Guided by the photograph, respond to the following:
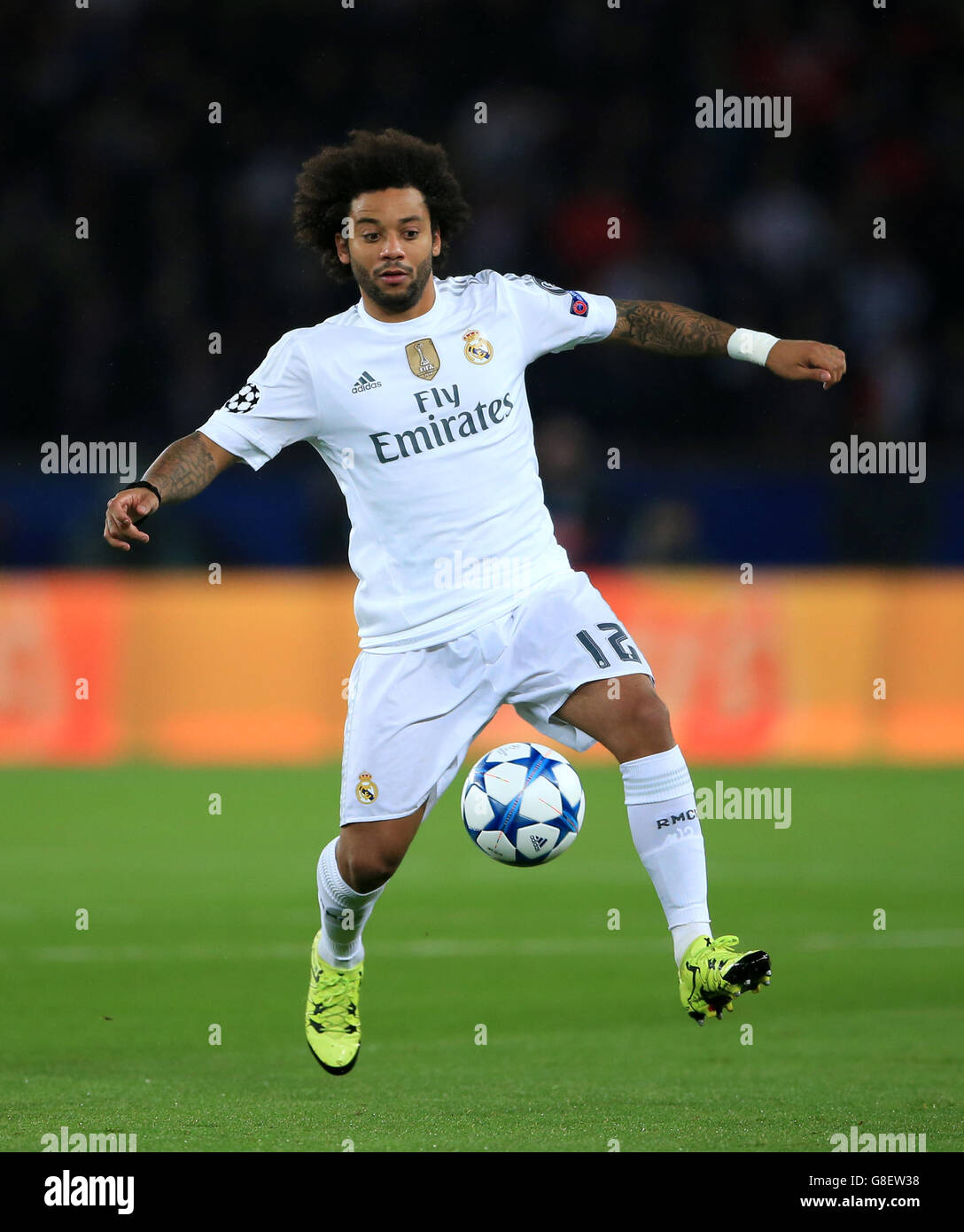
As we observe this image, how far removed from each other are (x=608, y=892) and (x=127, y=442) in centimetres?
755

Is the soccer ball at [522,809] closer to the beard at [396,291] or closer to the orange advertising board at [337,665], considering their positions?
the beard at [396,291]

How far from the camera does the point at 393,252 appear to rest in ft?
18.9

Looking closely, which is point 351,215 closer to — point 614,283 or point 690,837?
point 690,837

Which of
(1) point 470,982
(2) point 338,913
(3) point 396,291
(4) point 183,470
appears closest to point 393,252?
(3) point 396,291

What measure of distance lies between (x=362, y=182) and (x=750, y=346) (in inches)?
52.2

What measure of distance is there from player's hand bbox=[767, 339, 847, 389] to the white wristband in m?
0.03

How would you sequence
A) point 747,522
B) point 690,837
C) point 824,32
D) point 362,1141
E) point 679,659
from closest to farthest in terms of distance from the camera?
1. point 362,1141
2. point 690,837
3. point 679,659
4. point 747,522
5. point 824,32

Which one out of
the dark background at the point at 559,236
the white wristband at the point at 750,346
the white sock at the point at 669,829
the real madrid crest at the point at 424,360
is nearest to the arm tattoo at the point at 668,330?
the white wristband at the point at 750,346

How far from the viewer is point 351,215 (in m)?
5.89

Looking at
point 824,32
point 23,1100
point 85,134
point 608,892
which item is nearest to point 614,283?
point 824,32

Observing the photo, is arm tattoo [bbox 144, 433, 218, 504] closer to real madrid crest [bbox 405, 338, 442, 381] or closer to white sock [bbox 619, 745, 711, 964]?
real madrid crest [bbox 405, 338, 442, 381]

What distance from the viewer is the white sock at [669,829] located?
551 centimetres

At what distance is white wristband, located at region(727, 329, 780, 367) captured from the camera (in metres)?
5.91

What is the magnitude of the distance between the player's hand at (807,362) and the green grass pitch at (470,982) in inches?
85.7
